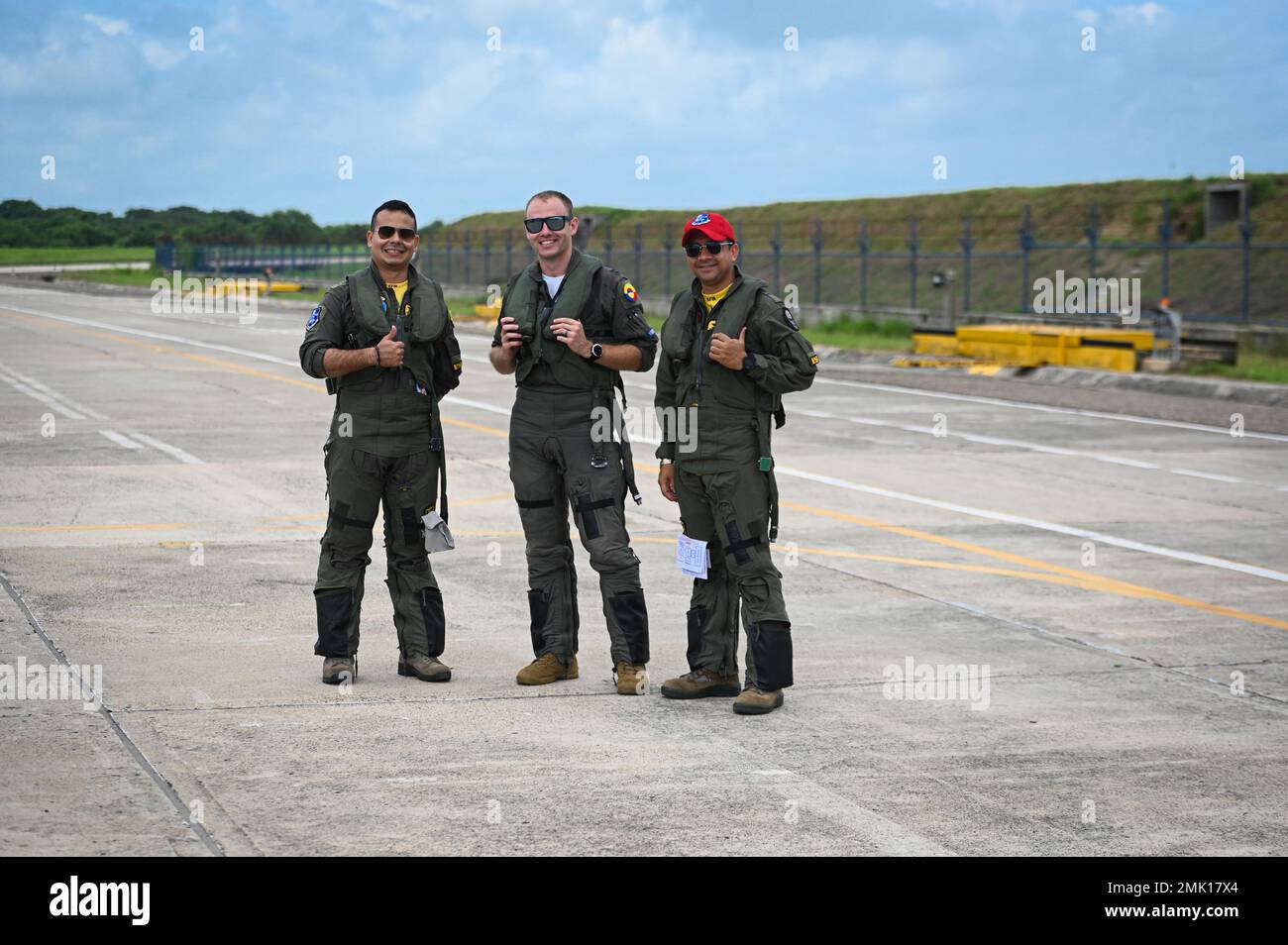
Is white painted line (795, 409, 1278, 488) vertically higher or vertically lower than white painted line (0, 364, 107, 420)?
lower

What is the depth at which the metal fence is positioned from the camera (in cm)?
4025

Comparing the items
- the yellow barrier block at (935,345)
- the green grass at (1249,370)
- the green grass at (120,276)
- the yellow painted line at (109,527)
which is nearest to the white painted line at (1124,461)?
the green grass at (1249,370)

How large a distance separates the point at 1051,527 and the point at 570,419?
256 inches

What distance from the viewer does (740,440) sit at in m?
7.48

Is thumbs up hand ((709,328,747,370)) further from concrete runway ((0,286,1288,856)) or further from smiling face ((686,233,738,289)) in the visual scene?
concrete runway ((0,286,1288,856))

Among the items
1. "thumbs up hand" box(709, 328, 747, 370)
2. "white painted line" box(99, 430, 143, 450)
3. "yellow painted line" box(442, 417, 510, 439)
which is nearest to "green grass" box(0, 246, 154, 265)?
"yellow painted line" box(442, 417, 510, 439)

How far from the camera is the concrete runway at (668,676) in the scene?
5855mm

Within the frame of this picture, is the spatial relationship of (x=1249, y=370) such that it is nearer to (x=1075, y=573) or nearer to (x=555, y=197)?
(x=1075, y=573)

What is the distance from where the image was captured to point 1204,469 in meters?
16.7

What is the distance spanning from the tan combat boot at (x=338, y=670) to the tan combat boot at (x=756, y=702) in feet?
5.63

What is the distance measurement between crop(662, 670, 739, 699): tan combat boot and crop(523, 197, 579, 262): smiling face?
1918 millimetres

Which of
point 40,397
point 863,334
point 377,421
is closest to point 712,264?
point 377,421

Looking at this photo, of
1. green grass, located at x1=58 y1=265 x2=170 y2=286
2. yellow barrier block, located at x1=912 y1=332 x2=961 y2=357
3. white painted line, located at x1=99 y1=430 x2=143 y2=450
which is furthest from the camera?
green grass, located at x1=58 y1=265 x2=170 y2=286

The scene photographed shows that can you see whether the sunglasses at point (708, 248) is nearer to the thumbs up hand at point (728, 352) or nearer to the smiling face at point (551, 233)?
the thumbs up hand at point (728, 352)
